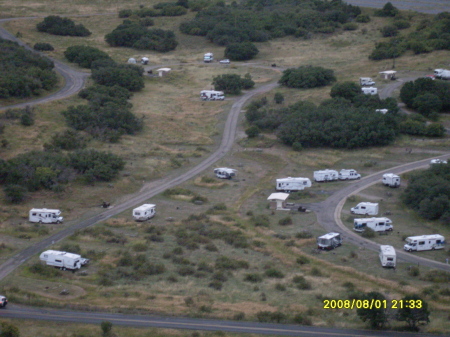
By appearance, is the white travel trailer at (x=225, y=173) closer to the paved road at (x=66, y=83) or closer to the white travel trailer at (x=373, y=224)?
the white travel trailer at (x=373, y=224)

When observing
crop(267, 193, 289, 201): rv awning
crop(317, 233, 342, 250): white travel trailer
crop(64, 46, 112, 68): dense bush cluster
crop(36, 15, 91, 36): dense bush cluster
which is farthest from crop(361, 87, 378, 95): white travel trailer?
crop(36, 15, 91, 36): dense bush cluster

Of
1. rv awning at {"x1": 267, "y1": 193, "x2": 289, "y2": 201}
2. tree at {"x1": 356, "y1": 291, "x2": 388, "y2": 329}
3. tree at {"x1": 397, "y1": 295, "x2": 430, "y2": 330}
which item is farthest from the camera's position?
rv awning at {"x1": 267, "y1": 193, "x2": 289, "y2": 201}

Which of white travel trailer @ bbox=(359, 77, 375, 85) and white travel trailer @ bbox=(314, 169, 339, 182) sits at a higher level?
white travel trailer @ bbox=(359, 77, 375, 85)

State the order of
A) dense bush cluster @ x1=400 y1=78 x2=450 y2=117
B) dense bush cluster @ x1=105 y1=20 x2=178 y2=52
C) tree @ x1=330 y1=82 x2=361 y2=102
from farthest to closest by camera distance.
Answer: dense bush cluster @ x1=105 y1=20 x2=178 y2=52 < tree @ x1=330 y1=82 x2=361 y2=102 < dense bush cluster @ x1=400 y1=78 x2=450 y2=117

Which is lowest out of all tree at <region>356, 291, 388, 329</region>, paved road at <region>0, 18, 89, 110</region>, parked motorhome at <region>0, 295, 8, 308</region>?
parked motorhome at <region>0, 295, 8, 308</region>

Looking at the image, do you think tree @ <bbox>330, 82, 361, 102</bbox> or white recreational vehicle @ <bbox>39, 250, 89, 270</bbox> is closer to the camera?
white recreational vehicle @ <bbox>39, 250, 89, 270</bbox>

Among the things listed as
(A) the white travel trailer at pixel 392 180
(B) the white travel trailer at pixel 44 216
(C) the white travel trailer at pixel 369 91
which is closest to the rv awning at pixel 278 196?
(A) the white travel trailer at pixel 392 180

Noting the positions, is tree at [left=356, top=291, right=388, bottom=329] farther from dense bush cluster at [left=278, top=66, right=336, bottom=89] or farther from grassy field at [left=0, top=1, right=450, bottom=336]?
dense bush cluster at [left=278, top=66, right=336, bottom=89]
